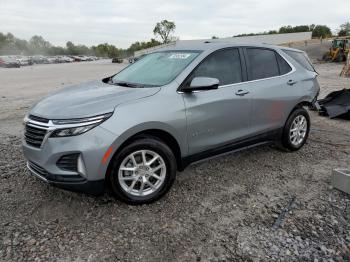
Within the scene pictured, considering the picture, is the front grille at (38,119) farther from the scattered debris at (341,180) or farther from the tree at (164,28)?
the tree at (164,28)

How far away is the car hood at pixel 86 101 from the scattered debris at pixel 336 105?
16.5 feet

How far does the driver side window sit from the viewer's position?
399 centimetres

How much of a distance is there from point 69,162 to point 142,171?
76 centimetres

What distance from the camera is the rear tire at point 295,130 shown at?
502cm

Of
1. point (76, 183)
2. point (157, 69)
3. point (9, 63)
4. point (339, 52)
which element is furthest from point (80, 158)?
point (9, 63)

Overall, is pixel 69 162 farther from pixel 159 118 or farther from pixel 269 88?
pixel 269 88

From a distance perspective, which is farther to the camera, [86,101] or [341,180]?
[341,180]

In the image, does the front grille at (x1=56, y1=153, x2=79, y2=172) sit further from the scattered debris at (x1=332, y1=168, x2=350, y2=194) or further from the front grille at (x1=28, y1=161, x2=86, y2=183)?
the scattered debris at (x1=332, y1=168, x2=350, y2=194)

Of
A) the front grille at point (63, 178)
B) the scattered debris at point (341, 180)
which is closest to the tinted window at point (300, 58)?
the scattered debris at point (341, 180)

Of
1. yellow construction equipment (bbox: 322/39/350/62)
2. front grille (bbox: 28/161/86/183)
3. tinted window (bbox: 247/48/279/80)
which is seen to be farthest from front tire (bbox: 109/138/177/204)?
yellow construction equipment (bbox: 322/39/350/62)

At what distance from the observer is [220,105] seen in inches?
156

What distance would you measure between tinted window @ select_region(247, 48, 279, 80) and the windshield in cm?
89

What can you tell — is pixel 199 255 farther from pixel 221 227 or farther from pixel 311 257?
pixel 311 257

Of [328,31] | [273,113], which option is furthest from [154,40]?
[273,113]
